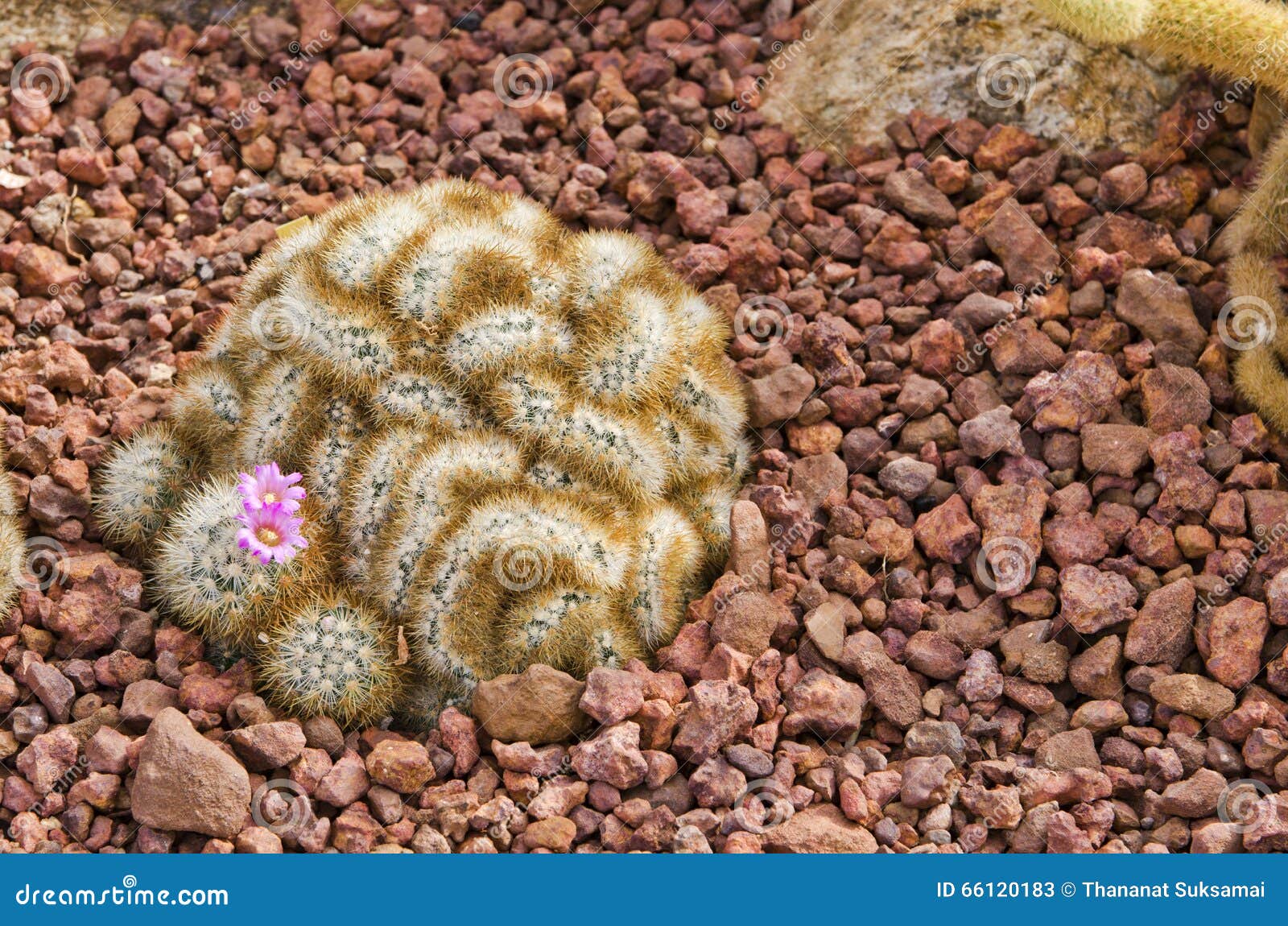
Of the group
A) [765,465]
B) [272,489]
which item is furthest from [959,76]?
[272,489]

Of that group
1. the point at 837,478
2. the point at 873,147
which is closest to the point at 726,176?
the point at 873,147

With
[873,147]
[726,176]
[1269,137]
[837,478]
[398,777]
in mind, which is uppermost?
[1269,137]

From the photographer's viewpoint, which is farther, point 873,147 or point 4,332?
point 873,147

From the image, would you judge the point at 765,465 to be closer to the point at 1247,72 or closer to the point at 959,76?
the point at 959,76

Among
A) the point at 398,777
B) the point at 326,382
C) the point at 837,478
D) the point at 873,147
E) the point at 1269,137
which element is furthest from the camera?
the point at 873,147

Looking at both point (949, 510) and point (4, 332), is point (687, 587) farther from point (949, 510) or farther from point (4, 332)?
point (4, 332)

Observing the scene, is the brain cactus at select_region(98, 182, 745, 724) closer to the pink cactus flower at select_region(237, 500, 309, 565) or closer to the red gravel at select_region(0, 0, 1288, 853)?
the pink cactus flower at select_region(237, 500, 309, 565)
